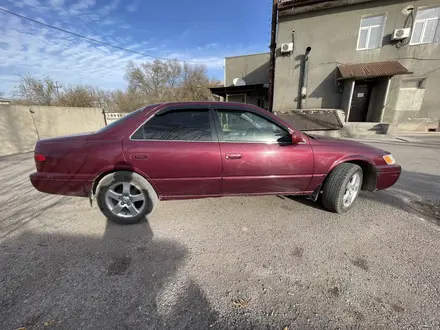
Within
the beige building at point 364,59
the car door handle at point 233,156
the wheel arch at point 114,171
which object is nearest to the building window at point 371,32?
the beige building at point 364,59

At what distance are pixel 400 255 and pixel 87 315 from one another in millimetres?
3066

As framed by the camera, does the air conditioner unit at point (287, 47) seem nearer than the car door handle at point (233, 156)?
No

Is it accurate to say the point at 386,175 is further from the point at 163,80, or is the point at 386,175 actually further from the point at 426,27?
the point at 163,80

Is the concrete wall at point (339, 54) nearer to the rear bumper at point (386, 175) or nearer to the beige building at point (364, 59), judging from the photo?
the beige building at point (364, 59)

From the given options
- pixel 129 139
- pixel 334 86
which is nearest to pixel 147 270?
pixel 129 139

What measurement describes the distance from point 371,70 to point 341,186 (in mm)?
12037

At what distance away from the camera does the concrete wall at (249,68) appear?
2033 centimetres

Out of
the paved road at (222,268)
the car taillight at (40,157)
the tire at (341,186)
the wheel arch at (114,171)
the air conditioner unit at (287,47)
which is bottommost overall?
the paved road at (222,268)

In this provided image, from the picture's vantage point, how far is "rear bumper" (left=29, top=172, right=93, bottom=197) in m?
2.46

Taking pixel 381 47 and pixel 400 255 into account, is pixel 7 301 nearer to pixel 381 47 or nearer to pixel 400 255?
pixel 400 255

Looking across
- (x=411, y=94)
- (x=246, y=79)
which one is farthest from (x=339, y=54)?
(x=246, y=79)

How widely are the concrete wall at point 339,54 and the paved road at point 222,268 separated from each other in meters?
11.6

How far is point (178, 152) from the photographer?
2.43 m

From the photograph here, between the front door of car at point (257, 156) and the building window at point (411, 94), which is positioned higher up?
the building window at point (411, 94)
